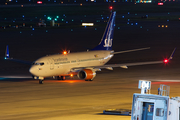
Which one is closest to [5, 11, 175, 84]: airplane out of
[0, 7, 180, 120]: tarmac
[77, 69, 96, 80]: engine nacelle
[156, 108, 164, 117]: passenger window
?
[77, 69, 96, 80]: engine nacelle

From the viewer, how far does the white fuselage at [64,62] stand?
4462 centimetres

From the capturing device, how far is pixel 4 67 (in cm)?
6303

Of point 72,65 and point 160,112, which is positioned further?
point 72,65

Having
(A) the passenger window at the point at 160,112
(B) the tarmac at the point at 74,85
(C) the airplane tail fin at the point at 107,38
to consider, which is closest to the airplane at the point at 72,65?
(C) the airplane tail fin at the point at 107,38

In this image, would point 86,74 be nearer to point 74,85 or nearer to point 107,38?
point 74,85

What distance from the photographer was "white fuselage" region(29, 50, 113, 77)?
146 ft

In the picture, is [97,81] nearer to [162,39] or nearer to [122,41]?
[122,41]

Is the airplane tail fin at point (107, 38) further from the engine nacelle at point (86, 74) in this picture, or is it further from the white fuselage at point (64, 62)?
the engine nacelle at point (86, 74)

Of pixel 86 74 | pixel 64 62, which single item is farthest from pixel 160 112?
pixel 64 62

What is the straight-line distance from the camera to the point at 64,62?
4719 cm

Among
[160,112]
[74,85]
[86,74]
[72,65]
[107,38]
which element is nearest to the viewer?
[160,112]

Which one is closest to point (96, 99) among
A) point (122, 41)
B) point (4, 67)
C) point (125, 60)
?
point (4, 67)

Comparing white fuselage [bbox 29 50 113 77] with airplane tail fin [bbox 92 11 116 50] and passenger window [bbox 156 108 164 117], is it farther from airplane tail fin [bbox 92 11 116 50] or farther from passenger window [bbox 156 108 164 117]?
passenger window [bbox 156 108 164 117]

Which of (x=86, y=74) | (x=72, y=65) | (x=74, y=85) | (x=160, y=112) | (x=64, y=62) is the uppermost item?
(x=64, y=62)
